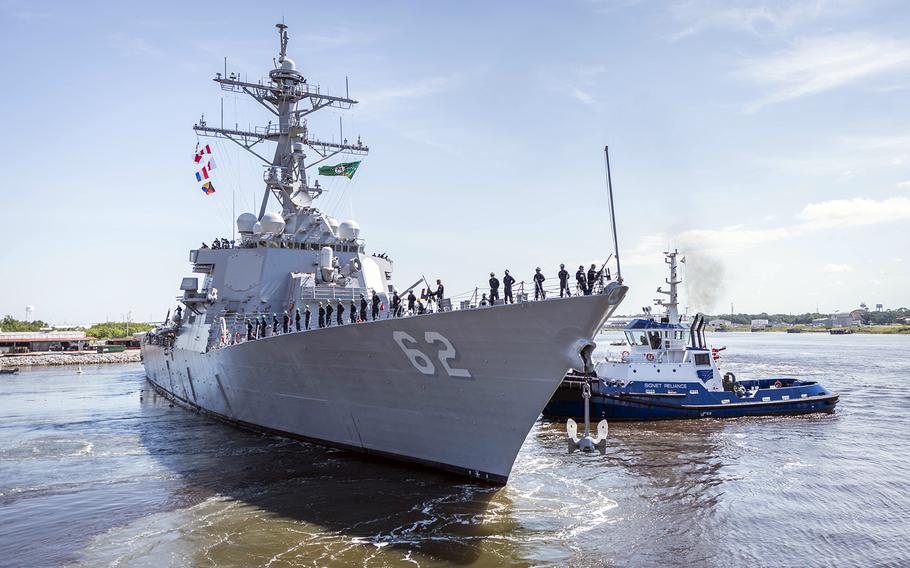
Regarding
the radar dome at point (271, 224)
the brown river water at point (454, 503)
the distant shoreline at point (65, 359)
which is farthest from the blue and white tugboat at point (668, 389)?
the distant shoreline at point (65, 359)

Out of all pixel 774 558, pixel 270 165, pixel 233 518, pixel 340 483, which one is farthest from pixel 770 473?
pixel 270 165

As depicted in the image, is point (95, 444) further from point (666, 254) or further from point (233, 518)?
point (666, 254)

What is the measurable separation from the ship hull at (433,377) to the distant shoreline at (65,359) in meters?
45.0

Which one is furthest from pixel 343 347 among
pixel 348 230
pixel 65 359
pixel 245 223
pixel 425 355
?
pixel 65 359

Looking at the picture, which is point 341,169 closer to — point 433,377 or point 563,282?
point 433,377

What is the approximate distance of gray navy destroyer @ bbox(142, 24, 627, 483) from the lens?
9797 millimetres

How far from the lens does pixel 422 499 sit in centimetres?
1079

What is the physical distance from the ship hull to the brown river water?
0.72m

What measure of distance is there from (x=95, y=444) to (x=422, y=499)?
1134 cm

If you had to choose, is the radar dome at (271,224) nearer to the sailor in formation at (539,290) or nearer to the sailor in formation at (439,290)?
the sailor in formation at (439,290)

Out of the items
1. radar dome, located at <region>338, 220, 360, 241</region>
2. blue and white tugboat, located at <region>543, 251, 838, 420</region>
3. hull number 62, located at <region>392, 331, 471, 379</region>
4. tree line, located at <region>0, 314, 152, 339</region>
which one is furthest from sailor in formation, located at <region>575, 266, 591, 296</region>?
tree line, located at <region>0, 314, 152, 339</region>

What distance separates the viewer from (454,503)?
412 inches

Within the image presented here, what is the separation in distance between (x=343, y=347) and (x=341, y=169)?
9076 mm

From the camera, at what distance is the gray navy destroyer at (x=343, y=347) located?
980cm
